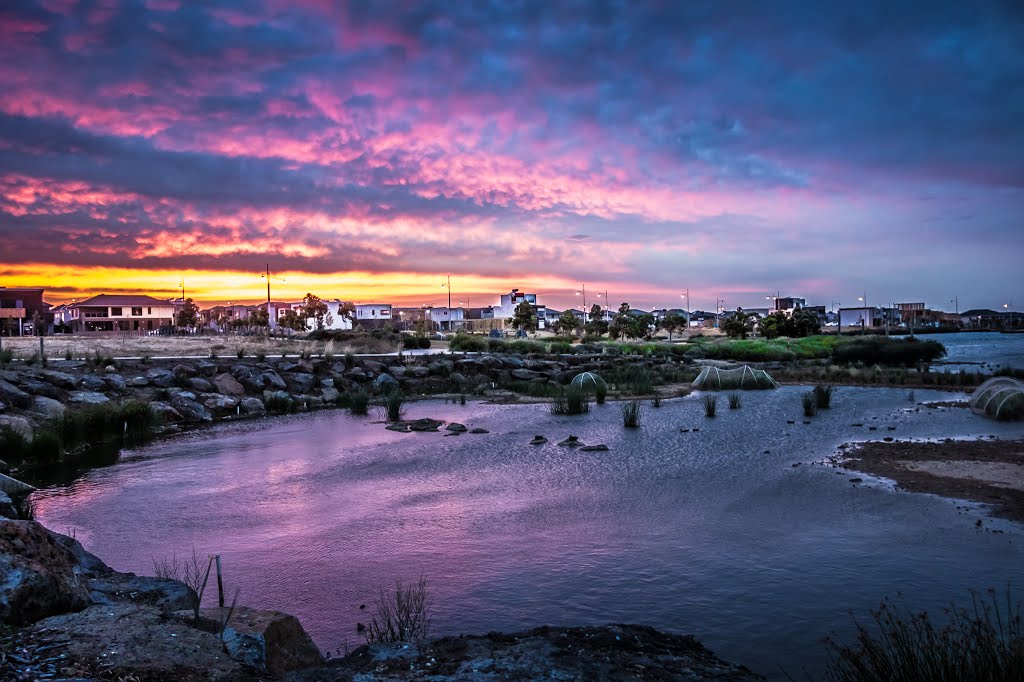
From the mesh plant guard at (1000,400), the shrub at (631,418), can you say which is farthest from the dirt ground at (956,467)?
the shrub at (631,418)

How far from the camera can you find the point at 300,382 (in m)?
26.4

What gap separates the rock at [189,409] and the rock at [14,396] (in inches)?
155

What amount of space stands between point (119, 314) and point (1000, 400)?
3624 inches

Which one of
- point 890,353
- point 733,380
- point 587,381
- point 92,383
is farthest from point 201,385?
point 890,353

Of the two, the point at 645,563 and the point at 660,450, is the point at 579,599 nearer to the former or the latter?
the point at 645,563

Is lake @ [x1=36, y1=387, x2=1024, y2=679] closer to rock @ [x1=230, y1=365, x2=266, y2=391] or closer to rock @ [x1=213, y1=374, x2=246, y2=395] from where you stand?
rock @ [x1=213, y1=374, x2=246, y2=395]

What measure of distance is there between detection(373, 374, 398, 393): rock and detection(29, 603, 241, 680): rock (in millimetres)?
22523

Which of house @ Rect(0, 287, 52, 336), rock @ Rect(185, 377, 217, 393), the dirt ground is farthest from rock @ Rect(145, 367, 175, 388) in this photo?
house @ Rect(0, 287, 52, 336)

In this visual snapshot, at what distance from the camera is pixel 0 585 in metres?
4.58

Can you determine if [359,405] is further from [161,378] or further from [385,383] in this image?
[161,378]

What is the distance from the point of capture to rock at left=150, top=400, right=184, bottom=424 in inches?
776

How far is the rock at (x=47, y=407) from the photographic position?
1748 centimetres

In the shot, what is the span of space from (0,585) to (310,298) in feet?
283

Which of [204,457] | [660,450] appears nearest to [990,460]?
[660,450]
